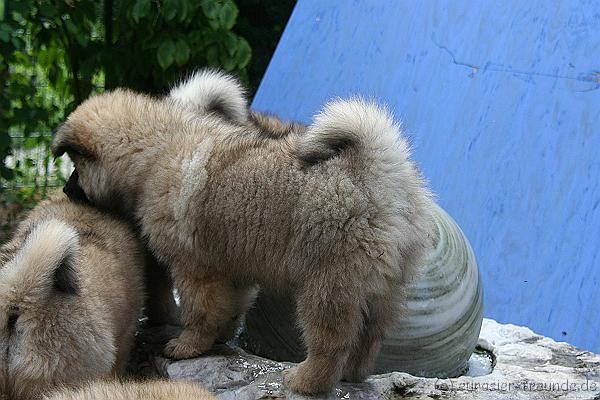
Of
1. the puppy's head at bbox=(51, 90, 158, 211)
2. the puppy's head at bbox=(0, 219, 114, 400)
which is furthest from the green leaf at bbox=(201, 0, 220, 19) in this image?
the puppy's head at bbox=(0, 219, 114, 400)

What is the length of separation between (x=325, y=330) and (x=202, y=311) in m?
0.72

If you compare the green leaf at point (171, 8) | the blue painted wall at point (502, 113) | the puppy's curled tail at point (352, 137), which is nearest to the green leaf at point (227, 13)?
the green leaf at point (171, 8)

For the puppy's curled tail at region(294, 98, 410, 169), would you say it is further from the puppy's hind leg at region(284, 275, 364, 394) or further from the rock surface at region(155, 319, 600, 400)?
the rock surface at region(155, 319, 600, 400)

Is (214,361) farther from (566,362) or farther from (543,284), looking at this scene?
(543,284)

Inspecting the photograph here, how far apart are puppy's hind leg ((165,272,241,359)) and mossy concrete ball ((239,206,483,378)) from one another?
210 millimetres

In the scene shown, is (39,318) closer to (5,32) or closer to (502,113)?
(5,32)

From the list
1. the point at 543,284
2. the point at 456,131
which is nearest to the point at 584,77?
the point at 456,131

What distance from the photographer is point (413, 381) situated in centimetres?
405

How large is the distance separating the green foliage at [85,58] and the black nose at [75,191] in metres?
2.46

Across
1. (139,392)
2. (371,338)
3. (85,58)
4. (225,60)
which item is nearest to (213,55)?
(225,60)

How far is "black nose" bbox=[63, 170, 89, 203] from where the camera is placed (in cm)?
459

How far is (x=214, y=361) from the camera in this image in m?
4.24

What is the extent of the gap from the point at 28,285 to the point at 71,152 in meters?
1.07

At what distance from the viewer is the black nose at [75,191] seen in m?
4.59
